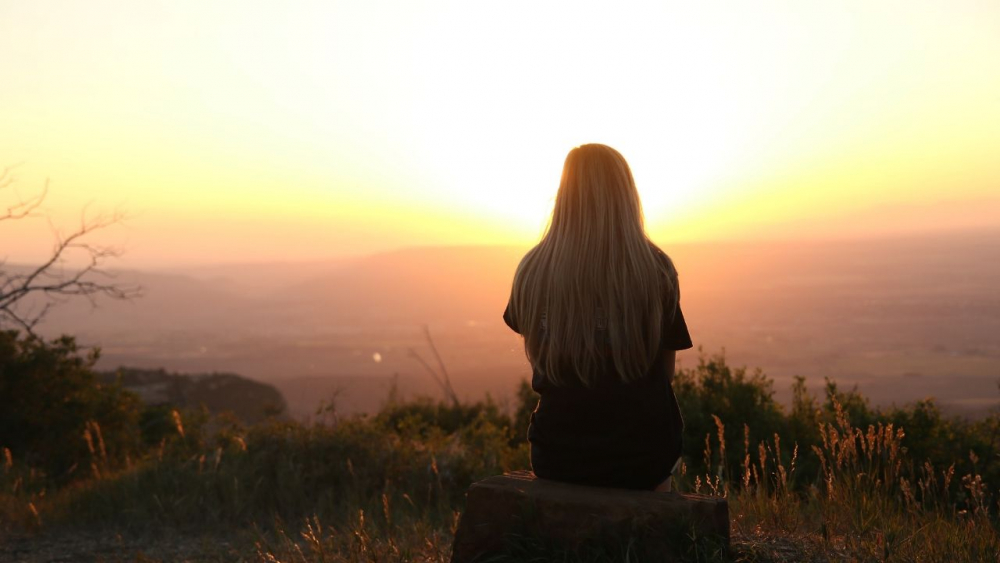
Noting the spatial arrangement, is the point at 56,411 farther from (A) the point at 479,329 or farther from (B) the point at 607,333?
(A) the point at 479,329

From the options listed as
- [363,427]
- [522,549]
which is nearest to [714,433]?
[363,427]

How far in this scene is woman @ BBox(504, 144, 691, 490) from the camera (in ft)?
11.5

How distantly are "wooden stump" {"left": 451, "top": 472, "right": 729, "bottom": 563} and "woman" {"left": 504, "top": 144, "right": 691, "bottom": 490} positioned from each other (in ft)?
0.63

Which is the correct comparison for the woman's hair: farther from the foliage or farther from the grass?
the foliage

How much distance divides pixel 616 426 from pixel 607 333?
436mm

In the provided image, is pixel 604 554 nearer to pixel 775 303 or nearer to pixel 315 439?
pixel 315 439

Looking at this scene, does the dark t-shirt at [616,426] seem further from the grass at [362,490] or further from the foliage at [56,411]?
the foliage at [56,411]

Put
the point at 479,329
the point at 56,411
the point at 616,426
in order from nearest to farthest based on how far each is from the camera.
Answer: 1. the point at 616,426
2. the point at 56,411
3. the point at 479,329

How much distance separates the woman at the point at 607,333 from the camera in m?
3.50

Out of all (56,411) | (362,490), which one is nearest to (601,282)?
(362,490)

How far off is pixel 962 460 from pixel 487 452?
14.2 feet

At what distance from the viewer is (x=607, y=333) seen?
11.6ft

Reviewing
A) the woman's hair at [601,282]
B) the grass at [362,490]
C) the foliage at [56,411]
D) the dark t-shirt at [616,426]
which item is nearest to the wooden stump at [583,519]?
the dark t-shirt at [616,426]

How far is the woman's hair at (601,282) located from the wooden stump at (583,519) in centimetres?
54
